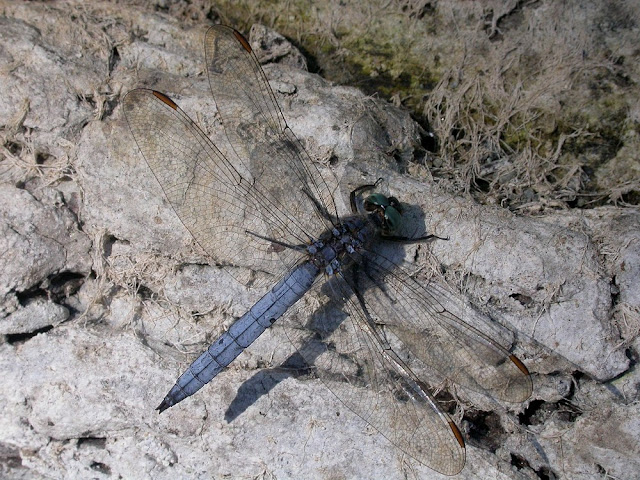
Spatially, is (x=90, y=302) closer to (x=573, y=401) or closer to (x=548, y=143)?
(x=573, y=401)

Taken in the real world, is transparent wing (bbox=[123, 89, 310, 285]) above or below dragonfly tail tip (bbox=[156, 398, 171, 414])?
above

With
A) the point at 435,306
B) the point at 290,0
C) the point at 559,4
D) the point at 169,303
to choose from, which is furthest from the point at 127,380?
the point at 559,4

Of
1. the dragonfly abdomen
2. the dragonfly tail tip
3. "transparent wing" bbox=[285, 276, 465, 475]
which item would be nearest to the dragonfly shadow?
"transparent wing" bbox=[285, 276, 465, 475]

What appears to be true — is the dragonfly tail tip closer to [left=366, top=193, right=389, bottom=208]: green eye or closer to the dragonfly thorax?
the dragonfly thorax

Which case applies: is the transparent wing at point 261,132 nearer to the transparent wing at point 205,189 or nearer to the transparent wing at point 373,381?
the transparent wing at point 205,189

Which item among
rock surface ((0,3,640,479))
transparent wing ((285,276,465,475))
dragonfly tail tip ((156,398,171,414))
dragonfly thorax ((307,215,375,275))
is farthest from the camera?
dragonfly thorax ((307,215,375,275))

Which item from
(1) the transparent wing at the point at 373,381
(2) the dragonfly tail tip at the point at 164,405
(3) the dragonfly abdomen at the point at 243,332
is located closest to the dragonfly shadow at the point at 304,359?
(1) the transparent wing at the point at 373,381

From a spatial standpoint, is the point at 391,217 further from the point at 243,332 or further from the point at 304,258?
the point at 243,332
